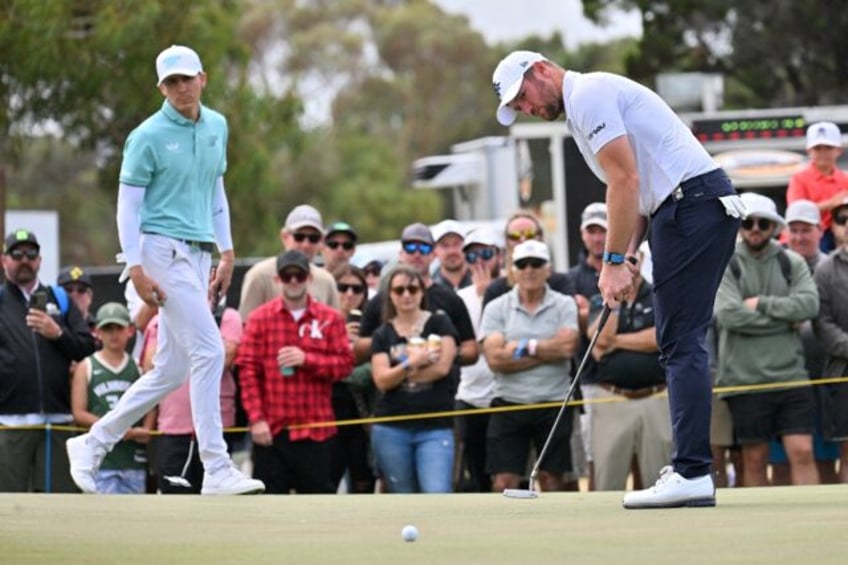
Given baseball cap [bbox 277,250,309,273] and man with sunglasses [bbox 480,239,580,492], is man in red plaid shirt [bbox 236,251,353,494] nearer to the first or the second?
baseball cap [bbox 277,250,309,273]

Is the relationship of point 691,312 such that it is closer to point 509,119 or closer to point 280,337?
point 509,119

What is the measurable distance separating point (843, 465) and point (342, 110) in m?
55.3

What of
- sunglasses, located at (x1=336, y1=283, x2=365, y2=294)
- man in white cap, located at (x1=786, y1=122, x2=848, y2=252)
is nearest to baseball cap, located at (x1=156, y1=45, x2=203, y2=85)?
sunglasses, located at (x1=336, y1=283, x2=365, y2=294)

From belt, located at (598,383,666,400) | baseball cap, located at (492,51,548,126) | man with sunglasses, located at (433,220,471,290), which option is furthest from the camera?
man with sunglasses, located at (433,220,471,290)

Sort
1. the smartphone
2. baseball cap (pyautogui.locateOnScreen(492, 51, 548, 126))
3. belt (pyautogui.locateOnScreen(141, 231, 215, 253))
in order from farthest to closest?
the smartphone < belt (pyautogui.locateOnScreen(141, 231, 215, 253)) < baseball cap (pyautogui.locateOnScreen(492, 51, 548, 126))

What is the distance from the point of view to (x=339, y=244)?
14977 millimetres

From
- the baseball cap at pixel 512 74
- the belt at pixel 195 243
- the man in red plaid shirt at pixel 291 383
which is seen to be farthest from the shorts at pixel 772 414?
the baseball cap at pixel 512 74

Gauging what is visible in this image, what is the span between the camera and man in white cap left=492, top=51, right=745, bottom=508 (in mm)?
8617

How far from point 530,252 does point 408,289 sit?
841mm

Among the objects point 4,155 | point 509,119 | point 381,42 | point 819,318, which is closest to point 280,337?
point 819,318

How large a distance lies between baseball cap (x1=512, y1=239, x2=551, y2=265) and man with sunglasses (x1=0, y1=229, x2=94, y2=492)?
2.92 meters

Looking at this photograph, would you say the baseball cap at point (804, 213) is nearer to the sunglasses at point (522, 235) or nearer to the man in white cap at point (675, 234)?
the sunglasses at point (522, 235)

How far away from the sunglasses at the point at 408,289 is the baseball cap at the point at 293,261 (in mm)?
605

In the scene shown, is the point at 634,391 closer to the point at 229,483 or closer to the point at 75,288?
the point at 229,483
